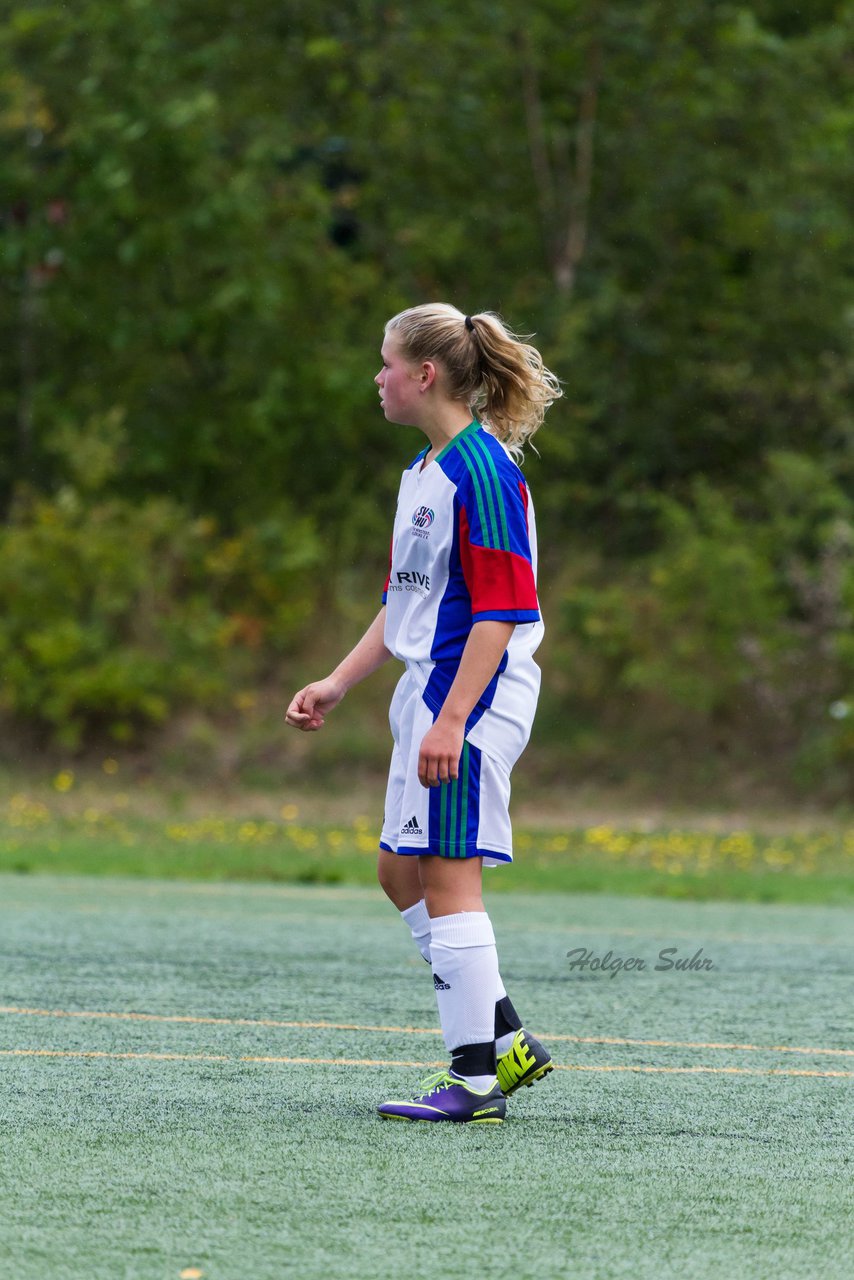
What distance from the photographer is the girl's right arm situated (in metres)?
4.21

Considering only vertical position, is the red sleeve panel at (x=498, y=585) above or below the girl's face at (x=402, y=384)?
below

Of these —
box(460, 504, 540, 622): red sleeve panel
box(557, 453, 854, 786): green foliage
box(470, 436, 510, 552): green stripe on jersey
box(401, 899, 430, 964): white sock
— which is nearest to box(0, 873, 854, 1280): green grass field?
box(401, 899, 430, 964): white sock

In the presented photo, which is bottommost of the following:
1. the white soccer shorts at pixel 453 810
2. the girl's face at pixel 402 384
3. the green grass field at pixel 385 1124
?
the green grass field at pixel 385 1124

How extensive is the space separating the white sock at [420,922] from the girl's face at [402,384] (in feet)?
3.57

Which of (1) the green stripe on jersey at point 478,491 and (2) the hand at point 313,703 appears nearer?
(1) the green stripe on jersey at point 478,491

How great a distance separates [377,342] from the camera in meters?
20.2

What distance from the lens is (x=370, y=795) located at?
1811 centimetres

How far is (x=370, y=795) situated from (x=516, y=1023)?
14073mm

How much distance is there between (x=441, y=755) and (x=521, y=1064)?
73cm

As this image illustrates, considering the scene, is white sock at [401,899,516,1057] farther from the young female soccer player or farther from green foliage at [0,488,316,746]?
green foliage at [0,488,316,746]

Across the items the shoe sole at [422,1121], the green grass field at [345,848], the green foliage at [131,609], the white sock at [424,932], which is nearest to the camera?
the shoe sole at [422,1121]

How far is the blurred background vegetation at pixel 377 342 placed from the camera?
18875 mm

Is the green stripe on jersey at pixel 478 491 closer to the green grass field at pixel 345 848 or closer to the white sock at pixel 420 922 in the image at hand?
the white sock at pixel 420 922

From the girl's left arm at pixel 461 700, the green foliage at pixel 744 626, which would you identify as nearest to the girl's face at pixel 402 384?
the girl's left arm at pixel 461 700
